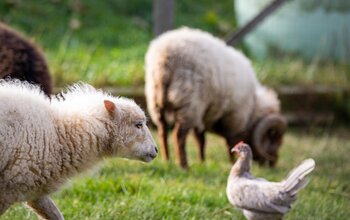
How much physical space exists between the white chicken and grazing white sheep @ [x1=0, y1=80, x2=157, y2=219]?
0.84 m

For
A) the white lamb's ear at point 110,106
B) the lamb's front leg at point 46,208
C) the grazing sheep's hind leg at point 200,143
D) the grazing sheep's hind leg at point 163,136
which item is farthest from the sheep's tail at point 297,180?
the grazing sheep's hind leg at point 200,143

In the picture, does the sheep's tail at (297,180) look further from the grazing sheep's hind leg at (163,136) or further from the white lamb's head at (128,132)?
the grazing sheep's hind leg at (163,136)

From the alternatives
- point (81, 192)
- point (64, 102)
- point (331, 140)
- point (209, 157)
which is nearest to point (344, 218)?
point (81, 192)

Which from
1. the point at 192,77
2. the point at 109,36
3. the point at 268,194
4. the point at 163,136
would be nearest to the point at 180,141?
the point at 163,136

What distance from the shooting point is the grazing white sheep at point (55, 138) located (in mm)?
5074

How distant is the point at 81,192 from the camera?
6953 mm

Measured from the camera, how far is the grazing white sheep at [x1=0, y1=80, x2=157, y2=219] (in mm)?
5074

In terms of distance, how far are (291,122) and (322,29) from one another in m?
2.05

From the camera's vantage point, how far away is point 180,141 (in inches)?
360

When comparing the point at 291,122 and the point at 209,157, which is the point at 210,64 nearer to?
the point at 209,157

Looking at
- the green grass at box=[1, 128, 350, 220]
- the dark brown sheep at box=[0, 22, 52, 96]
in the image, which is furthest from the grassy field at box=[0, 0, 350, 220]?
the dark brown sheep at box=[0, 22, 52, 96]

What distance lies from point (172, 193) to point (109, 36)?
27.3 feet

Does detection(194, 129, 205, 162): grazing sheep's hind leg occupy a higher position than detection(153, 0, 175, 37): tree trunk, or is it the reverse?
detection(153, 0, 175, 37): tree trunk

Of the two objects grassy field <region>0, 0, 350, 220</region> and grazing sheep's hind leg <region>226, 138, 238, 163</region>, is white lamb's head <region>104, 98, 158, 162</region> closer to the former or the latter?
grassy field <region>0, 0, 350, 220</region>
